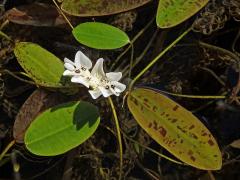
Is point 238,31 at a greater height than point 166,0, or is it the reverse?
point 166,0

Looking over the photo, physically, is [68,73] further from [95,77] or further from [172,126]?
[172,126]

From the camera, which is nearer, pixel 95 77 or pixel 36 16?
pixel 95 77

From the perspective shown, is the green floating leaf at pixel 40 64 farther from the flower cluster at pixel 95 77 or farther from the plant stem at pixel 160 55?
the plant stem at pixel 160 55

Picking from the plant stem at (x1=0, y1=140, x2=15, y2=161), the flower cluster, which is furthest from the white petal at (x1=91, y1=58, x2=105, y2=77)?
the plant stem at (x1=0, y1=140, x2=15, y2=161)

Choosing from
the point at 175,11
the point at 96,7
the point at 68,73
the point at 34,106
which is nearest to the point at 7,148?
the point at 34,106

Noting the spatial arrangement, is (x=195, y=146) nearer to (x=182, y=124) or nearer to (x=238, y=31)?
(x=182, y=124)

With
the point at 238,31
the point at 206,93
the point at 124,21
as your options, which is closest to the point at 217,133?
the point at 206,93
